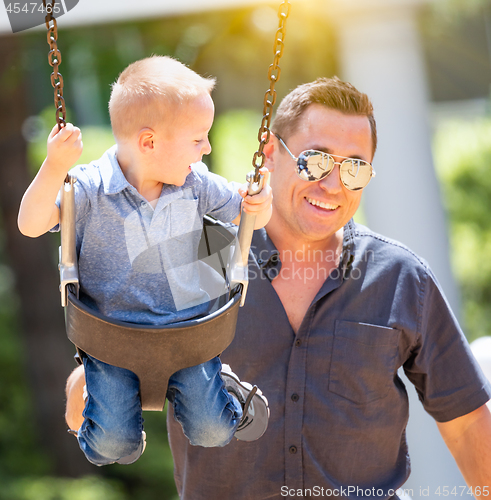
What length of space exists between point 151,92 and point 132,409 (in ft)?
2.32

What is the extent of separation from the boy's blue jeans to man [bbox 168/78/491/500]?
470mm

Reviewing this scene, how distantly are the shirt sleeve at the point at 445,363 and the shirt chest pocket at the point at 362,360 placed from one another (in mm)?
113

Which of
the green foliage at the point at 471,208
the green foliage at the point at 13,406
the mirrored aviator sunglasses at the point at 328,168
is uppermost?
the mirrored aviator sunglasses at the point at 328,168

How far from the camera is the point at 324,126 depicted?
2082 mm

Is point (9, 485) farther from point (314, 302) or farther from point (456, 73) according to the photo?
point (456, 73)

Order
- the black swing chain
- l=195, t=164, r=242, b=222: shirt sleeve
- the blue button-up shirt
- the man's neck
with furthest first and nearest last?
the man's neck, the blue button-up shirt, l=195, t=164, r=242, b=222: shirt sleeve, the black swing chain

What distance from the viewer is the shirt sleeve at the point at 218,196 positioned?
1516 mm

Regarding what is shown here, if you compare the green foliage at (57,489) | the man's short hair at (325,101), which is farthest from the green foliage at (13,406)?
the man's short hair at (325,101)

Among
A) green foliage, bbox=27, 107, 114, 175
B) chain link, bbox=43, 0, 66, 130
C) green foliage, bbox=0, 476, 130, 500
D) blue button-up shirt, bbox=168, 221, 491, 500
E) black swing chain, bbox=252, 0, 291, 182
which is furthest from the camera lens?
green foliage, bbox=0, 476, 130, 500

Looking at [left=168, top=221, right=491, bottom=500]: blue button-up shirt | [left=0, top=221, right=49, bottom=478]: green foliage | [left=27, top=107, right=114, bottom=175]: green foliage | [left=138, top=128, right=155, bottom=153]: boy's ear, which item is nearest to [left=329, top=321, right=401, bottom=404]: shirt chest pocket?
[left=168, top=221, right=491, bottom=500]: blue button-up shirt

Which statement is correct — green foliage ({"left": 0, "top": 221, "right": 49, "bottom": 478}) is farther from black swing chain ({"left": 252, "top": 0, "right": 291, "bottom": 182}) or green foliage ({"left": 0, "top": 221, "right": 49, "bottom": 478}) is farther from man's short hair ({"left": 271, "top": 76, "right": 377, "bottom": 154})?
black swing chain ({"left": 252, "top": 0, "right": 291, "bottom": 182})

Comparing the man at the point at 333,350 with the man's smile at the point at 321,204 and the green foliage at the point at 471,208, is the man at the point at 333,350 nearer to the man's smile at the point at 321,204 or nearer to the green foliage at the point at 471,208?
the man's smile at the point at 321,204

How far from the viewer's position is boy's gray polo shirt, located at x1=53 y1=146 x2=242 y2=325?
1405 millimetres

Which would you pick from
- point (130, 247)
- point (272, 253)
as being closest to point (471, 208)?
point (272, 253)
